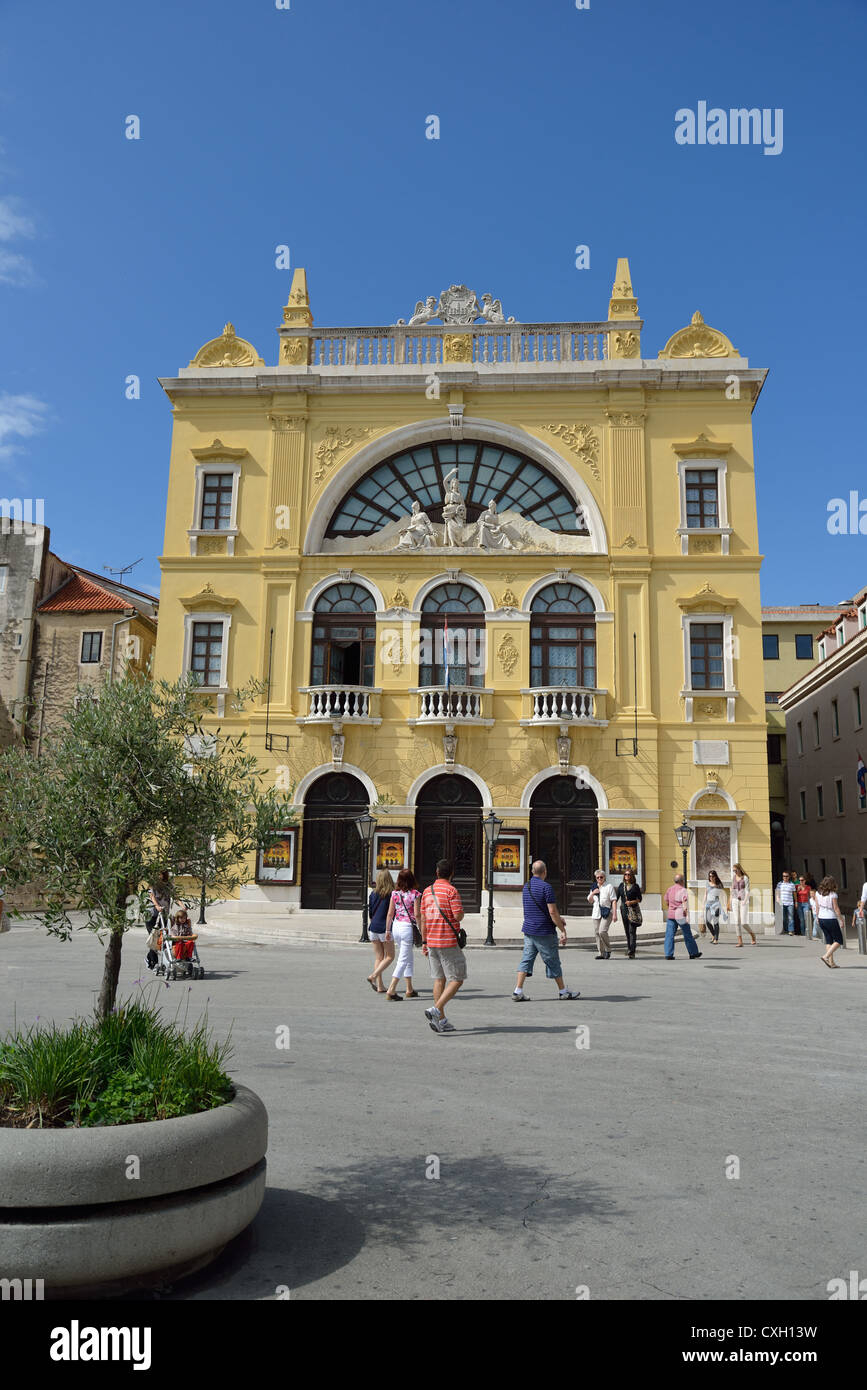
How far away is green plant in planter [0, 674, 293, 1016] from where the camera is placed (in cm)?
598

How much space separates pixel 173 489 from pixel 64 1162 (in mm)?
28270

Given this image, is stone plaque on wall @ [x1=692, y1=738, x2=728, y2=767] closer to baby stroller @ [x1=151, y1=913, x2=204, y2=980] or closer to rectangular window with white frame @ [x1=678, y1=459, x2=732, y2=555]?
rectangular window with white frame @ [x1=678, y1=459, x2=732, y2=555]

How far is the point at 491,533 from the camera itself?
29.5 metres

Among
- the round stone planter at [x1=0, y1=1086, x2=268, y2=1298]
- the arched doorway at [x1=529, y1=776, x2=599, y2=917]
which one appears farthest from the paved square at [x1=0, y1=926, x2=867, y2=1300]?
the arched doorway at [x1=529, y1=776, x2=599, y2=917]

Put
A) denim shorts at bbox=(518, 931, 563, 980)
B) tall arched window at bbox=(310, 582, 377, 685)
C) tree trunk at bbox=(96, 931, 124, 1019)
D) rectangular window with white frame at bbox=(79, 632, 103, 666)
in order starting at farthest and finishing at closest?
1. rectangular window with white frame at bbox=(79, 632, 103, 666)
2. tall arched window at bbox=(310, 582, 377, 685)
3. denim shorts at bbox=(518, 931, 563, 980)
4. tree trunk at bbox=(96, 931, 124, 1019)

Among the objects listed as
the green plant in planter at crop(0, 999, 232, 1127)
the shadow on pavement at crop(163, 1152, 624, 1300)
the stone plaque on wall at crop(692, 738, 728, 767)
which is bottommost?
the shadow on pavement at crop(163, 1152, 624, 1300)

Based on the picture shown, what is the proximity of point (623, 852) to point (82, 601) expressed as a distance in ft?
69.9

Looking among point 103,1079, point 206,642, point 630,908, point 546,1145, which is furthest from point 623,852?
point 103,1079

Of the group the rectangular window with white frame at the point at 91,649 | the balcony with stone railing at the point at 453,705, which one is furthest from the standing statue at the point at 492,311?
the rectangular window with white frame at the point at 91,649

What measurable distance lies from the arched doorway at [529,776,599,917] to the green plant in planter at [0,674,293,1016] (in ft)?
72.4

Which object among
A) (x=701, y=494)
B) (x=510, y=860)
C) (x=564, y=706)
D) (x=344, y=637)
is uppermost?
(x=701, y=494)

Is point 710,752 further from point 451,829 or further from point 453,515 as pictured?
point 453,515

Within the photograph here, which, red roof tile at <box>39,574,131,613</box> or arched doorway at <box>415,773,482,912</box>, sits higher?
red roof tile at <box>39,574,131,613</box>

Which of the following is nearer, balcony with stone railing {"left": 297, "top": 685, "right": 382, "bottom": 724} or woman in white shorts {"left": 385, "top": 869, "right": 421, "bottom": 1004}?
woman in white shorts {"left": 385, "top": 869, "right": 421, "bottom": 1004}
